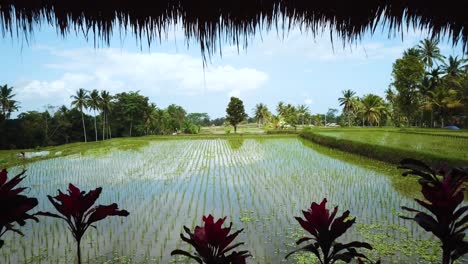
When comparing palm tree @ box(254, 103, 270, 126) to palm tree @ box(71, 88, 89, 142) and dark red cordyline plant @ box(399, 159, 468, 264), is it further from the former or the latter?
dark red cordyline plant @ box(399, 159, 468, 264)

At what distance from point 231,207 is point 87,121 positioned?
107 feet

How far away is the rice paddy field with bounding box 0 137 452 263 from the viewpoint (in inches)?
146

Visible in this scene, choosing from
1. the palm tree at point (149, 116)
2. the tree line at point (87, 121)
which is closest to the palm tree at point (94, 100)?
the tree line at point (87, 121)

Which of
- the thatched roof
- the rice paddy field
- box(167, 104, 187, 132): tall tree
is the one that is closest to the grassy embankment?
the rice paddy field

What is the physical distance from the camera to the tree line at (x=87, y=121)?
81.8ft

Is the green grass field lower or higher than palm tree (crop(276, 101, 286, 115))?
lower

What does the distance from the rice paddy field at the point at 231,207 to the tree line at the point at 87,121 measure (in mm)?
16540

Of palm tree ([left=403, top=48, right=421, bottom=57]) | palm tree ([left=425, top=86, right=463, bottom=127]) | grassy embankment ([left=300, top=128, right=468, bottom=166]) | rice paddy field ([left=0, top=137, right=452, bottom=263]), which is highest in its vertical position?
palm tree ([left=403, top=48, right=421, bottom=57])

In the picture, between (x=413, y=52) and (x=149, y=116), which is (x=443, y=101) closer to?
(x=413, y=52)

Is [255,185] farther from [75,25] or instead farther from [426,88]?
[426,88]

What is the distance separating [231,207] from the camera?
5691mm

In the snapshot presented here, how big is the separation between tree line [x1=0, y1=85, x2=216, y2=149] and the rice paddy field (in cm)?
1654

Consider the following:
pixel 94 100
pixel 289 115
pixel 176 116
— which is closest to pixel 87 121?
pixel 94 100

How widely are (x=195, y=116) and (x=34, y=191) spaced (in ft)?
286
